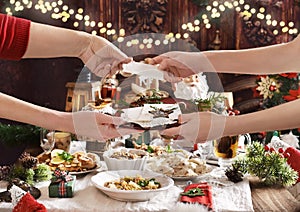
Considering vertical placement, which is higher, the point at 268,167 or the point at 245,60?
the point at 245,60

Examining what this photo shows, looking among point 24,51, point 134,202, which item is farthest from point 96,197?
point 24,51

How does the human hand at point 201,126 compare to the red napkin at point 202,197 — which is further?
the red napkin at point 202,197

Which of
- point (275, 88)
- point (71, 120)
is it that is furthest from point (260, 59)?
point (275, 88)

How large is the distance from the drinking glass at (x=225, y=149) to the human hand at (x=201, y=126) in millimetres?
695

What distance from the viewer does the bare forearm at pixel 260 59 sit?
2.02m

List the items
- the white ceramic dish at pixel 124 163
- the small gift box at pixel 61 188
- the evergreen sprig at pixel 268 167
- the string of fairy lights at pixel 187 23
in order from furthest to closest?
the string of fairy lights at pixel 187 23
the white ceramic dish at pixel 124 163
the evergreen sprig at pixel 268 167
the small gift box at pixel 61 188

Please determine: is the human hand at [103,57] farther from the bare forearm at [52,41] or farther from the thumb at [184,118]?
the thumb at [184,118]

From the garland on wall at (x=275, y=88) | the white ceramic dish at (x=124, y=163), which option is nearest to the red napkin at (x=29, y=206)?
the white ceramic dish at (x=124, y=163)

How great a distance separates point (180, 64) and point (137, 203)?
47 cm

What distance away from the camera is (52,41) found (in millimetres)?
1698

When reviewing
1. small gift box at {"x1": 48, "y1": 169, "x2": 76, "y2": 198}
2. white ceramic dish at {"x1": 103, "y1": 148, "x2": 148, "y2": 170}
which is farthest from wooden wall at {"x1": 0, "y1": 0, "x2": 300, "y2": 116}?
small gift box at {"x1": 48, "y1": 169, "x2": 76, "y2": 198}

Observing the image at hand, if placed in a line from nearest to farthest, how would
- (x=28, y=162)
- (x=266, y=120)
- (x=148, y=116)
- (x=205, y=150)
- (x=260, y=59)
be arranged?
(x=266, y=120) → (x=148, y=116) → (x=260, y=59) → (x=28, y=162) → (x=205, y=150)

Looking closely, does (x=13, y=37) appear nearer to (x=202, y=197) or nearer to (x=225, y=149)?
(x=202, y=197)

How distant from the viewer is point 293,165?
221 cm
